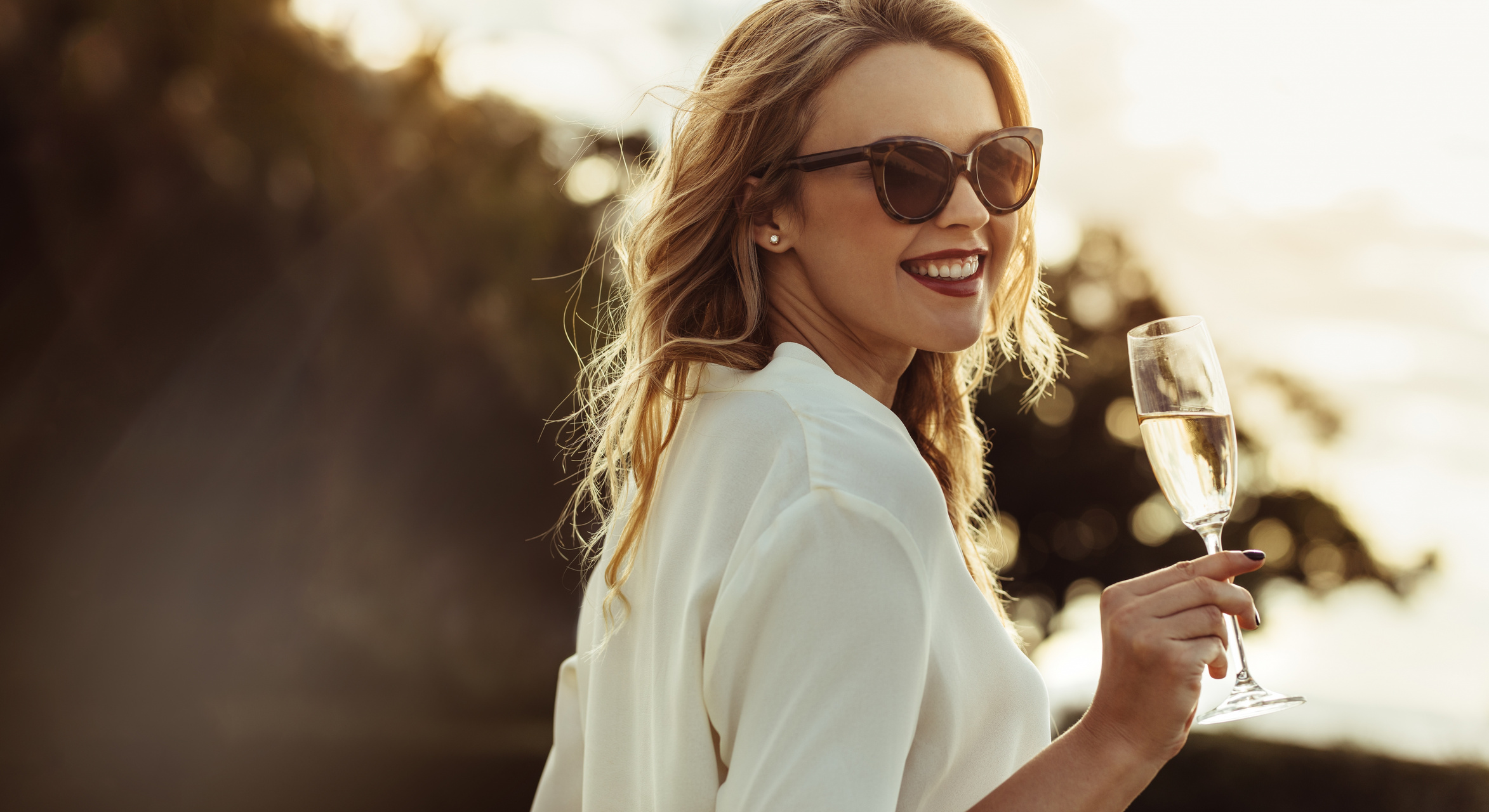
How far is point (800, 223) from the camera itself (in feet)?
7.52

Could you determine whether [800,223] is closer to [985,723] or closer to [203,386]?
[985,723]

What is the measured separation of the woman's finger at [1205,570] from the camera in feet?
5.93

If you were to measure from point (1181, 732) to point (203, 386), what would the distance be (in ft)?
39.1

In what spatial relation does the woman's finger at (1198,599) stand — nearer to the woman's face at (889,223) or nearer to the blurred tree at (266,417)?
the woman's face at (889,223)

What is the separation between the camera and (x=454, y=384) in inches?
582

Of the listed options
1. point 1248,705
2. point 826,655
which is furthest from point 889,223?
point 1248,705

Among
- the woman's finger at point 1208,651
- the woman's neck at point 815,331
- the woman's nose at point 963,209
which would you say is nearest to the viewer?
the woman's finger at point 1208,651

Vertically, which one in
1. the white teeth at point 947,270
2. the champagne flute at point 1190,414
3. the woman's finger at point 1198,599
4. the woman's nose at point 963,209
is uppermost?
the woman's nose at point 963,209

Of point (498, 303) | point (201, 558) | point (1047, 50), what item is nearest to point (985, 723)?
point (201, 558)

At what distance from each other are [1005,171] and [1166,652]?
107 cm

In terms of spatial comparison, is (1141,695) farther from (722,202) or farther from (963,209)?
(722,202)

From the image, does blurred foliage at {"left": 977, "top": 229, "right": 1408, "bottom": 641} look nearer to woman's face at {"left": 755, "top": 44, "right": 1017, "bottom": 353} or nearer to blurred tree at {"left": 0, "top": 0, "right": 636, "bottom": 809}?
blurred tree at {"left": 0, "top": 0, "right": 636, "bottom": 809}

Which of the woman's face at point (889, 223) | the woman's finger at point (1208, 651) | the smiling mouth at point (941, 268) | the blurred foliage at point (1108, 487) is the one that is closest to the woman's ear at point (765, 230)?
the woman's face at point (889, 223)

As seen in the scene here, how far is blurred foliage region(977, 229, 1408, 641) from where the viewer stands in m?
22.8
